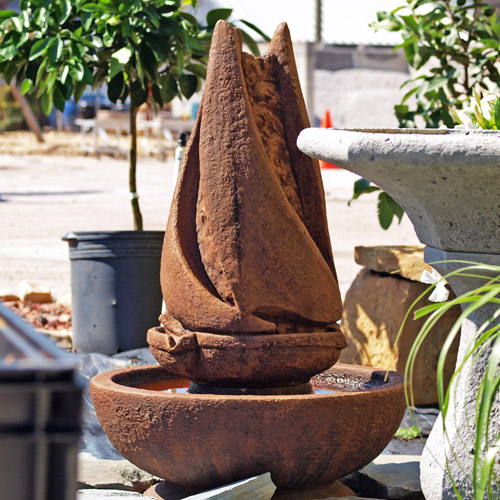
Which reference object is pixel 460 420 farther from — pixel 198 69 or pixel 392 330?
pixel 198 69

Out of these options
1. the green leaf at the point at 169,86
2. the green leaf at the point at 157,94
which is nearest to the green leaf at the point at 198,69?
the green leaf at the point at 169,86

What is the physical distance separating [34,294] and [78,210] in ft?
17.3

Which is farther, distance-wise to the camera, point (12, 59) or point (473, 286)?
point (12, 59)

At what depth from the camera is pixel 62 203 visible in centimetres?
1177

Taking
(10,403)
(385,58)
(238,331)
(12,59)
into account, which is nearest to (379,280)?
(238,331)

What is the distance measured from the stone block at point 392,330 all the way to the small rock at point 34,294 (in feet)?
8.55

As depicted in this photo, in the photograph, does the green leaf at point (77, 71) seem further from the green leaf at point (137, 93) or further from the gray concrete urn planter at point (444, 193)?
the gray concrete urn planter at point (444, 193)

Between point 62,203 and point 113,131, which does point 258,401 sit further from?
point 113,131

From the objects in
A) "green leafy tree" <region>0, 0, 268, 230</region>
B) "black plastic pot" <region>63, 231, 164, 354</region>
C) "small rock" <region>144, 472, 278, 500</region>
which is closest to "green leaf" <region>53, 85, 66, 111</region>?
"green leafy tree" <region>0, 0, 268, 230</region>

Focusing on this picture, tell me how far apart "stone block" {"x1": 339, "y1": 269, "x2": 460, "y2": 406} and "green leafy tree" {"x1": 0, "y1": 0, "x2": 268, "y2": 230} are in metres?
1.36

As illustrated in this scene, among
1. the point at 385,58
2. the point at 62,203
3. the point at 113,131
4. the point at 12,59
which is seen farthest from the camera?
the point at 113,131

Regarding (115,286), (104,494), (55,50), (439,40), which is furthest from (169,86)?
(104,494)

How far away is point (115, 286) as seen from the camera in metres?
4.60

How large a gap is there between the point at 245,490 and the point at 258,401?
0.24 meters
